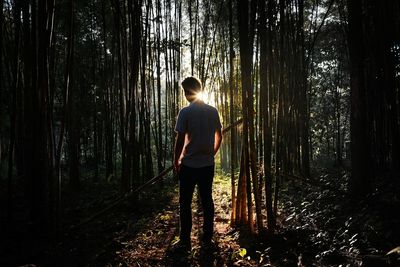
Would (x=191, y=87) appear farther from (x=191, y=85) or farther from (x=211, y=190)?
(x=211, y=190)

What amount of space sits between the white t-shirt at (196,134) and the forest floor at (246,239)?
634mm

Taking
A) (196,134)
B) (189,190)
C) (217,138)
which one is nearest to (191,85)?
(196,134)

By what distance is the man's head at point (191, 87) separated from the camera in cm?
240

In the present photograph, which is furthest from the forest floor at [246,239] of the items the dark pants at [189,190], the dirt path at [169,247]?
the dark pants at [189,190]

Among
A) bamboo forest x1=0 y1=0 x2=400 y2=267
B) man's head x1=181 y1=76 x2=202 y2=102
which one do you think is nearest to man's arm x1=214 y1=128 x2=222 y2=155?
bamboo forest x1=0 y1=0 x2=400 y2=267

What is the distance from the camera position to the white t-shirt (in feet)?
7.64

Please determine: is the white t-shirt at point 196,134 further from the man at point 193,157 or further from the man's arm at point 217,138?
the man's arm at point 217,138

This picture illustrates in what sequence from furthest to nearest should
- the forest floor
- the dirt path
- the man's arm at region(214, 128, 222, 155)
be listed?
the man's arm at region(214, 128, 222, 155)
the dirt path
the forest floor

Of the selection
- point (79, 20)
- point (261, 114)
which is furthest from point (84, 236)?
point (79, 20)

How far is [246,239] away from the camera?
2.36 meters

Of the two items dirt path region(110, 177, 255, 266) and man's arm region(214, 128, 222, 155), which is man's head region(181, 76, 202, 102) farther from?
dirt path region(110, 177, 255, 266)

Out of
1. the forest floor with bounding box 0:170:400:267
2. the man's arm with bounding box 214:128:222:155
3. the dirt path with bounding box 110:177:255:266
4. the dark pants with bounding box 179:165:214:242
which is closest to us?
the forest floor with bounding box 0:170:400:267

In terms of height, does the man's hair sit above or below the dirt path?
above

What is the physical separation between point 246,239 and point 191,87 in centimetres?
119
